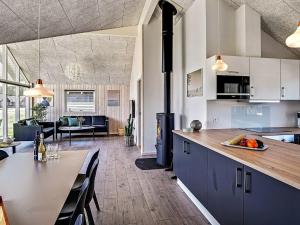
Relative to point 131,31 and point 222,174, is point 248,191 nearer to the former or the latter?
point 222,174

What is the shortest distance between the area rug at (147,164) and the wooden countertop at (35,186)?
225 cm

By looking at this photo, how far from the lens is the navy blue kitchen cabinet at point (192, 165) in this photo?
235 cm

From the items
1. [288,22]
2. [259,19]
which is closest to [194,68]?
[259,19]

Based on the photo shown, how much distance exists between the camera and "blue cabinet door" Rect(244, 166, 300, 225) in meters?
1.21

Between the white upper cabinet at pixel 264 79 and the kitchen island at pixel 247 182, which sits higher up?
the white upper cabinet at pixel 264 79

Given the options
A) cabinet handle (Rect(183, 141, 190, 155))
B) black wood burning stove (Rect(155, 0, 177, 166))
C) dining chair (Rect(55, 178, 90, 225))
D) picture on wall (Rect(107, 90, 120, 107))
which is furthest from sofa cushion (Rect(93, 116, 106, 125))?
dining chair (Rect(55, 178, 90, 225))

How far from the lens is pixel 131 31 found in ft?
21.9

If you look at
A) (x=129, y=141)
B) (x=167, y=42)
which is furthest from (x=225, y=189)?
(x=129, y=141)

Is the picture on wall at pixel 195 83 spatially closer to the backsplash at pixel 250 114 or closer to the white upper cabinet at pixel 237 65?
the backsplash at pixel 250 114

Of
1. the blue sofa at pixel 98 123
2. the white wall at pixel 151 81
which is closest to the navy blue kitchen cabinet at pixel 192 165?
the white wall at pixel 151 81

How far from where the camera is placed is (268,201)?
1.39 m

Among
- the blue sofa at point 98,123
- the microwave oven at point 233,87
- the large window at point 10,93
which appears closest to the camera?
the microwave oven at point 233,87

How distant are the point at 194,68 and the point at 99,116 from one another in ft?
19.1

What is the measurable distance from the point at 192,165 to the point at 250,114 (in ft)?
5.72
